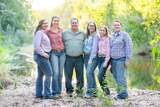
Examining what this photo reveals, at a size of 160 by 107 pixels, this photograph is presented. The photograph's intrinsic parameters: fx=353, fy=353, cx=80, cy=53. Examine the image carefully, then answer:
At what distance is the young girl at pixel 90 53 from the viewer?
306 inches

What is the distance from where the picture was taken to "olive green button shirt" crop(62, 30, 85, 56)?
25.9 ft

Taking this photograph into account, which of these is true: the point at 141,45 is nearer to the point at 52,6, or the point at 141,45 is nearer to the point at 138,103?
the point at 138,103

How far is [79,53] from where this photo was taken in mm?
7949

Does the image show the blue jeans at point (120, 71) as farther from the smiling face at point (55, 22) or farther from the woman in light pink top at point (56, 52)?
the smiling face at point (55, 22)

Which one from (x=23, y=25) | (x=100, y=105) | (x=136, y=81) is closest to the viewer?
(x=100, y=105)

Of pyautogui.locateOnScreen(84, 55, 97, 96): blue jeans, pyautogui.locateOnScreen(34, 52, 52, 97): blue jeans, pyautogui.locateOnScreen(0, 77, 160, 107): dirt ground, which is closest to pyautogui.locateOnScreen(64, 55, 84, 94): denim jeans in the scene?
pyautogui.locateOnScreen(84, 55, 97, 96): blue jeans

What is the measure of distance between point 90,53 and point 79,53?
0.84ft

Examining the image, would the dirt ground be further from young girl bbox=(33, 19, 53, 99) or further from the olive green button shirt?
the olive green button shirt

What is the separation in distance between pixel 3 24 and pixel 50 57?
51.3ft

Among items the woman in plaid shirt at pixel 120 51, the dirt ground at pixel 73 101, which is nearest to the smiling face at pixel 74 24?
A: the woman in plaid shirt at pixel 120 51

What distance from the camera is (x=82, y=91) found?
8117 mm

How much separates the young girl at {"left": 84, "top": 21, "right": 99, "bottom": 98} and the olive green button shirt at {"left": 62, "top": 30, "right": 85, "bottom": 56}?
0.44ft

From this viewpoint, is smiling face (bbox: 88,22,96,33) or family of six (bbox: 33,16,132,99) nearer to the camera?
family of six (bbox: 33,16,132,99)

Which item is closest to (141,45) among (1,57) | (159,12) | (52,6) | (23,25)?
(23,25)
